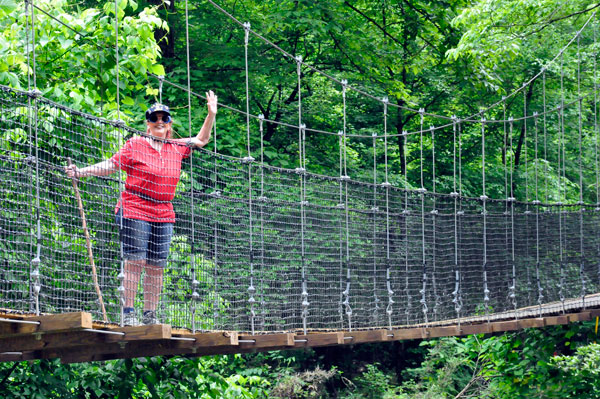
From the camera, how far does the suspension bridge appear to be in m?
3.31

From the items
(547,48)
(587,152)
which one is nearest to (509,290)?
(547,48)

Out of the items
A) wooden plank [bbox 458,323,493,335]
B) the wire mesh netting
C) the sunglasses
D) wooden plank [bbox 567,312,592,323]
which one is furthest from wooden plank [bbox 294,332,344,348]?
wooden plank [bbox 567,312,592,323]

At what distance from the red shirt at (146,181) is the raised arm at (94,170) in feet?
0.07

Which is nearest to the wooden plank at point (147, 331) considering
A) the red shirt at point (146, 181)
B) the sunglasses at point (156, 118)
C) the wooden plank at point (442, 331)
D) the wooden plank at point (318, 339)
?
the red shirt at point (146, 181)

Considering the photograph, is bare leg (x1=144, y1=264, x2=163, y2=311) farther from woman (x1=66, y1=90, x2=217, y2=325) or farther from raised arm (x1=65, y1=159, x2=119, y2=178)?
raised arm (x1=65, y1=159, x2=119, y2=178)

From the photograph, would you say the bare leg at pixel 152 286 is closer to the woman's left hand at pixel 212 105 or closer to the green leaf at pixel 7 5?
the woman's left hand at pixel 212 105

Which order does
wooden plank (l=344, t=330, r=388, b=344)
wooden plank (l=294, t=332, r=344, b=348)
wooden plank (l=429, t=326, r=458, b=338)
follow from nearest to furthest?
wooden plank (l=294, t=332, r=344, b=348) → wooden plank (l=344, t=330, r=388, b=344) → wooden plank (l=429, t=326, r=458, b=338)

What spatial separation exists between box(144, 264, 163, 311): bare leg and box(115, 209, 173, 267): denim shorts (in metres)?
0.04

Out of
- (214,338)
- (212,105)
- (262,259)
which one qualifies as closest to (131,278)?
(214,338)

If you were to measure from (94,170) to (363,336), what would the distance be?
1.96 meters

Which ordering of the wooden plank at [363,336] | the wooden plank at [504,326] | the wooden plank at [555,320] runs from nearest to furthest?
the wooden plank at [363,336]
the wooden plank at [504,326]
the wooden plank at [555,320]

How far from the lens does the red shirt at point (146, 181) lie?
3391 mm

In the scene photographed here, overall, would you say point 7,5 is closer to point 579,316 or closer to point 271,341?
point 271,341

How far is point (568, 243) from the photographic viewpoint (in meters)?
7.08
